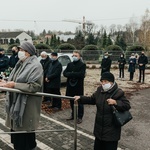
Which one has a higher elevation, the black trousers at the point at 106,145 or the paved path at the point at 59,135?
the black trousers at the point at 106,145

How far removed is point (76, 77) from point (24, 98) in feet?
10.2

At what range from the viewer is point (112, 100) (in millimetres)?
3506

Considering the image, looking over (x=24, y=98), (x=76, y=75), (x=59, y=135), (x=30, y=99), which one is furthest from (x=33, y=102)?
(x=76, y=75)

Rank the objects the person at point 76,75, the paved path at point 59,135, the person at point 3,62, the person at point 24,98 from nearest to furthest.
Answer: the person at point 24,98, the paved path at point 59,135, the person at point 76,75, the person at point 3,62

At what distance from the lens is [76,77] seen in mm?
6332

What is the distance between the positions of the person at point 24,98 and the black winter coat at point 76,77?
2.83 meters

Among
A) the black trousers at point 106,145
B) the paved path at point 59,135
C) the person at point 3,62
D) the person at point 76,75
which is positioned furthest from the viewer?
the person at point 3,62

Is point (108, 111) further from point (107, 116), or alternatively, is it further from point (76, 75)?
point (76, 75)

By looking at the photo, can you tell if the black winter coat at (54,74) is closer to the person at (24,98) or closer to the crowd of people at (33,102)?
the crowd of people at (33,102)

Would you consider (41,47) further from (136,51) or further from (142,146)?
(142,146)

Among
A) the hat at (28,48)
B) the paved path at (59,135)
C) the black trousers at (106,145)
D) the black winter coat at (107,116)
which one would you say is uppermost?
the hat at (28,48)

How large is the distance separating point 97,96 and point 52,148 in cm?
170

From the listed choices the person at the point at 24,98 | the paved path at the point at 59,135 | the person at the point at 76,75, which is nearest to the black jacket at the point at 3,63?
the paved path at the point at 59,135

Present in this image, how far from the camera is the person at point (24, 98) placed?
330cm
